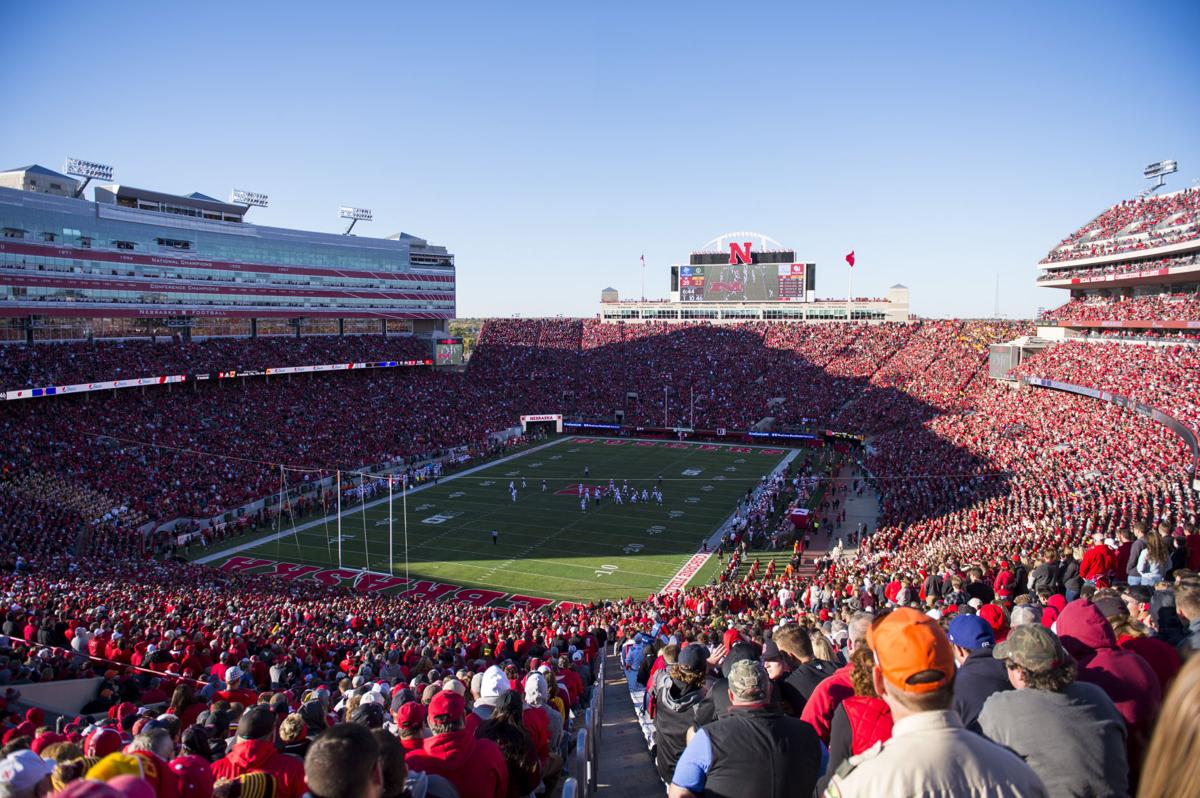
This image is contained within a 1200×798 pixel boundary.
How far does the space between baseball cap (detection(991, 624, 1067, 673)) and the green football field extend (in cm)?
2124

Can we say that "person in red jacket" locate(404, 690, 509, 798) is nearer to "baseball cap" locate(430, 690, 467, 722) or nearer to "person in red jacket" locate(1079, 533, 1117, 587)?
"baseball cap" locate(430, 690, 467, 722)

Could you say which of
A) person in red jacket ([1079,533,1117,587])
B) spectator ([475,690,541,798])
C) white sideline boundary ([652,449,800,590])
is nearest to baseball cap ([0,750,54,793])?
spectator ([475,690,541,798])

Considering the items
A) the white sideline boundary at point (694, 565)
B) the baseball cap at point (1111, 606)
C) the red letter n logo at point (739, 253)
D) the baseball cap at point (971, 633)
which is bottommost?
the white sideline boundary at point (694, 565)

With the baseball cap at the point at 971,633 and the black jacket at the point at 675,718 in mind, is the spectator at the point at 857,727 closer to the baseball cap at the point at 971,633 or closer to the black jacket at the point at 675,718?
the black jacket at the point at 675,718

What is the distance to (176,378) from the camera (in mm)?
44500

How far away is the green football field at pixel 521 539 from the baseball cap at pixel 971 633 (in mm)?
19540

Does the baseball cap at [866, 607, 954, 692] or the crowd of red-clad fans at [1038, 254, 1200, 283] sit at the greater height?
the crowd of red-clad fans at [1038, 254, 1200, 283]

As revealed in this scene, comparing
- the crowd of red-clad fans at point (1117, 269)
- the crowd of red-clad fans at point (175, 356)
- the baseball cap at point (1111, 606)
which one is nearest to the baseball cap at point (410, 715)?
the baseball cap at point (1111, 606)

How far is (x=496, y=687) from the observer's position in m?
6.79

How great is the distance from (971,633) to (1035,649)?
6.34 feet

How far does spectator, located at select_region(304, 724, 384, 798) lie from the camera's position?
2836mm

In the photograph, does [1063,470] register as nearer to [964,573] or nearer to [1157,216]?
[964,573]

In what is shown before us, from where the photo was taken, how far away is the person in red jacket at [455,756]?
411 cm

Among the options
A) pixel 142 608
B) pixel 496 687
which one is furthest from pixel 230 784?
pixel 142 608
